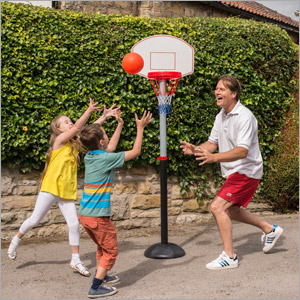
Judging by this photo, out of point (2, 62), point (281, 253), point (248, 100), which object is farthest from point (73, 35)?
point (281, 253)

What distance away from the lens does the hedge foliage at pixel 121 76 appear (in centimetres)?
671

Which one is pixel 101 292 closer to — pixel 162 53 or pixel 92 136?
pixel 92 136

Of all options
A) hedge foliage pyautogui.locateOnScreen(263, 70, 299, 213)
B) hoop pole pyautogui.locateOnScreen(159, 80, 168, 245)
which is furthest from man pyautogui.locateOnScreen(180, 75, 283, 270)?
hedge foliage pyautogui.locateOnScreen(263, 70, 299, 213)

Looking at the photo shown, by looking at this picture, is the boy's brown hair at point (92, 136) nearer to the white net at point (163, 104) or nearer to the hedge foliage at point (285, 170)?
the white net at point (163, 104)

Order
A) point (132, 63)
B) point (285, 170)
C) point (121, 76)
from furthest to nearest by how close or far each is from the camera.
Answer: point (285, 170) < point (121, 76) < point (132, 63)

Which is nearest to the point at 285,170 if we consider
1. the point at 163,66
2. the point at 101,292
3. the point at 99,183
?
the point at 163,66

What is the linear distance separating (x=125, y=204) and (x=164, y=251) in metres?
1.80

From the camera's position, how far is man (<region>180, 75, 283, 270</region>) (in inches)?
202

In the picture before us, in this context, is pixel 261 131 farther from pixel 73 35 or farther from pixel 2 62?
pixel 2 62

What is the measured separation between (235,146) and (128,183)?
8.16ft

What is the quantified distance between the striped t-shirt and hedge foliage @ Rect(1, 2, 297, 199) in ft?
8.27

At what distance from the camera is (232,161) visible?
5.09 m

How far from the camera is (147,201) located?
7.52m

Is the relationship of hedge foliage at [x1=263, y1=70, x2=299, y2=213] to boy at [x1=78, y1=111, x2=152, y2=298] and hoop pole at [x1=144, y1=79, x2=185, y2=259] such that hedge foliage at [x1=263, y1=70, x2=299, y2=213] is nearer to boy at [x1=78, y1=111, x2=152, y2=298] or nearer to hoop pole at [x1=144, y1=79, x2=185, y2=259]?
hoop pole at [x1=144, y1=79, x2=185, y2=259]
